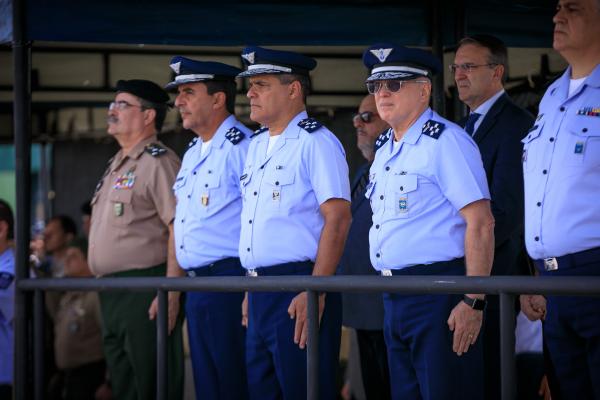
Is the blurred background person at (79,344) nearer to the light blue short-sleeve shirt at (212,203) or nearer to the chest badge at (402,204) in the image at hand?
the light blue short-sleeve shirt at (212,203)

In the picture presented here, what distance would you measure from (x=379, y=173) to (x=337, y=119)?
3829 millimetres

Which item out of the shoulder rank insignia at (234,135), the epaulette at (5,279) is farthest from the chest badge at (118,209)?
the epaulette at (5,279)

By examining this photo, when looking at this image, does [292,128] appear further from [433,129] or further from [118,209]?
[118,209]

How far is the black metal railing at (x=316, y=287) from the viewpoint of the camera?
9.60 ft

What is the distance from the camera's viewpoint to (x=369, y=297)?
201 inches

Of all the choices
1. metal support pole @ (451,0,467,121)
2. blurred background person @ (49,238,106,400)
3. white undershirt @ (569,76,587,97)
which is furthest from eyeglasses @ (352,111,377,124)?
blurred background person @ (49,238,106,400)

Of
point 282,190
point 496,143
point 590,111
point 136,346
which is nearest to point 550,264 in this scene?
point 590,111

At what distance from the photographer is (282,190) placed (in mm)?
4293

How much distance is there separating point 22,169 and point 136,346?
101cm

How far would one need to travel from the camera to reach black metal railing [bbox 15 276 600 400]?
2.93 m

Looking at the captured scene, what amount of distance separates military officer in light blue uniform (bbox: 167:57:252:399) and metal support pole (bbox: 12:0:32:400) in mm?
764

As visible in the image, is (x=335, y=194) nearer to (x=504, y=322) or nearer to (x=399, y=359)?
(x=399, y=359)

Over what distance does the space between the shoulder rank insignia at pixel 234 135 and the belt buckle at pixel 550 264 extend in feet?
5.89

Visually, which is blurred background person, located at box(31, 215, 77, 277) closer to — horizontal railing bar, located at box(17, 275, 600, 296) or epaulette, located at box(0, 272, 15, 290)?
epaulette, located at box(0, 272, 15, 290)
